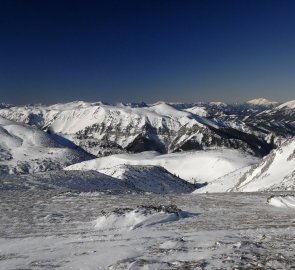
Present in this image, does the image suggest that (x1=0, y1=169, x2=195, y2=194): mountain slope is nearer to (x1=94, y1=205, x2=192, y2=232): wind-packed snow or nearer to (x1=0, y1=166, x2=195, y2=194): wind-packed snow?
(x1=0, y1=166, x2=195, y2=194): wind-packed snow

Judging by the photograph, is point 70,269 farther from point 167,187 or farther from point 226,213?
point 167,187

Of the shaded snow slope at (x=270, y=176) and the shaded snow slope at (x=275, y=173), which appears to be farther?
the shaded snow slope at (x=270, y=176)

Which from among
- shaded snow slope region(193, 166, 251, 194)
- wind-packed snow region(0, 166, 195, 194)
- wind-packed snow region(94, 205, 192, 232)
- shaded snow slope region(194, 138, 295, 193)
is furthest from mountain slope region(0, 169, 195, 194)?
shaded snow slope region(194, 138, 295, 193)

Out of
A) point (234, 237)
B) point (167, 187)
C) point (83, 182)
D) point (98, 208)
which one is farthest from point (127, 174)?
point (234, 237)

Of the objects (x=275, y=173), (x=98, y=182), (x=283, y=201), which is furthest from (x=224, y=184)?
(x=283, y=201)

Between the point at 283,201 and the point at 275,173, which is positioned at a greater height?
the point at 283,201

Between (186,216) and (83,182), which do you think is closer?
(186,216)

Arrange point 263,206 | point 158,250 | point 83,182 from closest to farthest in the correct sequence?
1. point 158,250
2. point 263,206
3. point 83,182

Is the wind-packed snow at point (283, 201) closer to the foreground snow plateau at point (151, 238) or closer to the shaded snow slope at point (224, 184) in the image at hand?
the foreground snow plateau at point (151, 238)

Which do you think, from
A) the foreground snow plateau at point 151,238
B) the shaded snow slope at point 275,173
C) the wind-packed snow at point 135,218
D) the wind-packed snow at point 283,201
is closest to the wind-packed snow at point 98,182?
the foreground snow plateau at point 151,238

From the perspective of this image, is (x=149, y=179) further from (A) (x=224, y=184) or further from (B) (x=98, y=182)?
(B) (x=98, y=182)

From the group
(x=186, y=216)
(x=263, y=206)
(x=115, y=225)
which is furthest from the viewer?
(x=263, y=206)
